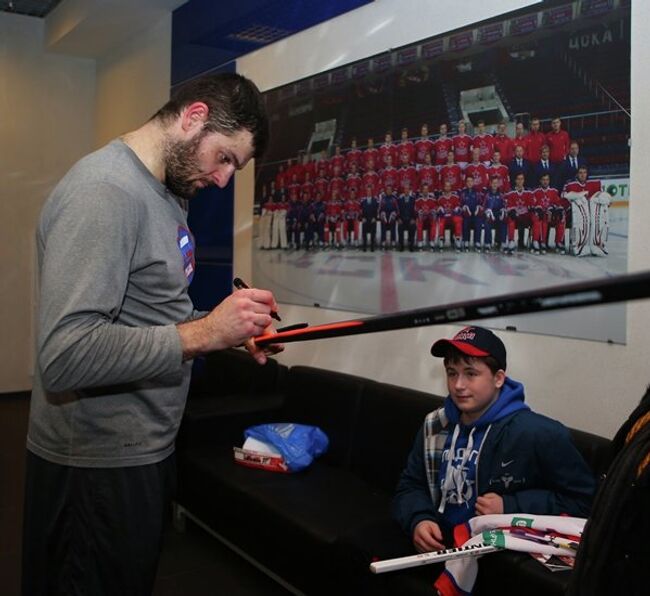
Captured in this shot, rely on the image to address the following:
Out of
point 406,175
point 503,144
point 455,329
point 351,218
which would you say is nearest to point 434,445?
point 455,329

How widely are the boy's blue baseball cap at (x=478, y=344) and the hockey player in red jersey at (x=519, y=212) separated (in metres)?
0.46

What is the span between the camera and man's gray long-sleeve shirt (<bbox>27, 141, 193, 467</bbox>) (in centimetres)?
124

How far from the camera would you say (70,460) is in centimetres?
143

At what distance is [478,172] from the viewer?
269 cm

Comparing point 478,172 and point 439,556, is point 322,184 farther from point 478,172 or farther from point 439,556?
point 439,556

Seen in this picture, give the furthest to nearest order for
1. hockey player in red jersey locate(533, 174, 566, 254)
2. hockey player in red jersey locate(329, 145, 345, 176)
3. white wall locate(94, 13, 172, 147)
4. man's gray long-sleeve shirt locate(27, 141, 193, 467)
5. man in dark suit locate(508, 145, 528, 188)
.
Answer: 1. white wall locate(94, 13, 172, 147)
2. hockey player in red jersey locate(329, 145, 345, 176)
3. man in dark suit locate(508, 145, 528, 188)
4. hockey player in red jersey locate(533, 174, 566, 254)
5. man's gray long-sleeve shirt locate(27, 141, 193, 467)

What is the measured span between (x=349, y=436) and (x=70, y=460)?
1823 millimetres

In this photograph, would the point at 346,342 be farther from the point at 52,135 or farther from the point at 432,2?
the point at 52,135

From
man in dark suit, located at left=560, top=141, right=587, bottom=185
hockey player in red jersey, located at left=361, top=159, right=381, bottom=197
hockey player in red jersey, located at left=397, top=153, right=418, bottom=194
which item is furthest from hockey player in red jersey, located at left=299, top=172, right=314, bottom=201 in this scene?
man in dark suit, located at left=560, top=141, right=587, bottom=185

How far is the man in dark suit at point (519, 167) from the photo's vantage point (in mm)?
2488

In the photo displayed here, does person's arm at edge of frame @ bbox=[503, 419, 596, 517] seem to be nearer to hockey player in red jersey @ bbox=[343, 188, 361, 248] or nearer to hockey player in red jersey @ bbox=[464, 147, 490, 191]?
hockey player in red jersey @ bbox=[464, 147, 490, 191]

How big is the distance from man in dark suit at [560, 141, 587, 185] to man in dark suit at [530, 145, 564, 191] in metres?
0.03

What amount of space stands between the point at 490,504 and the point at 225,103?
131 cm

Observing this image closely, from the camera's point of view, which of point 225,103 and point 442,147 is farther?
point 442,147
